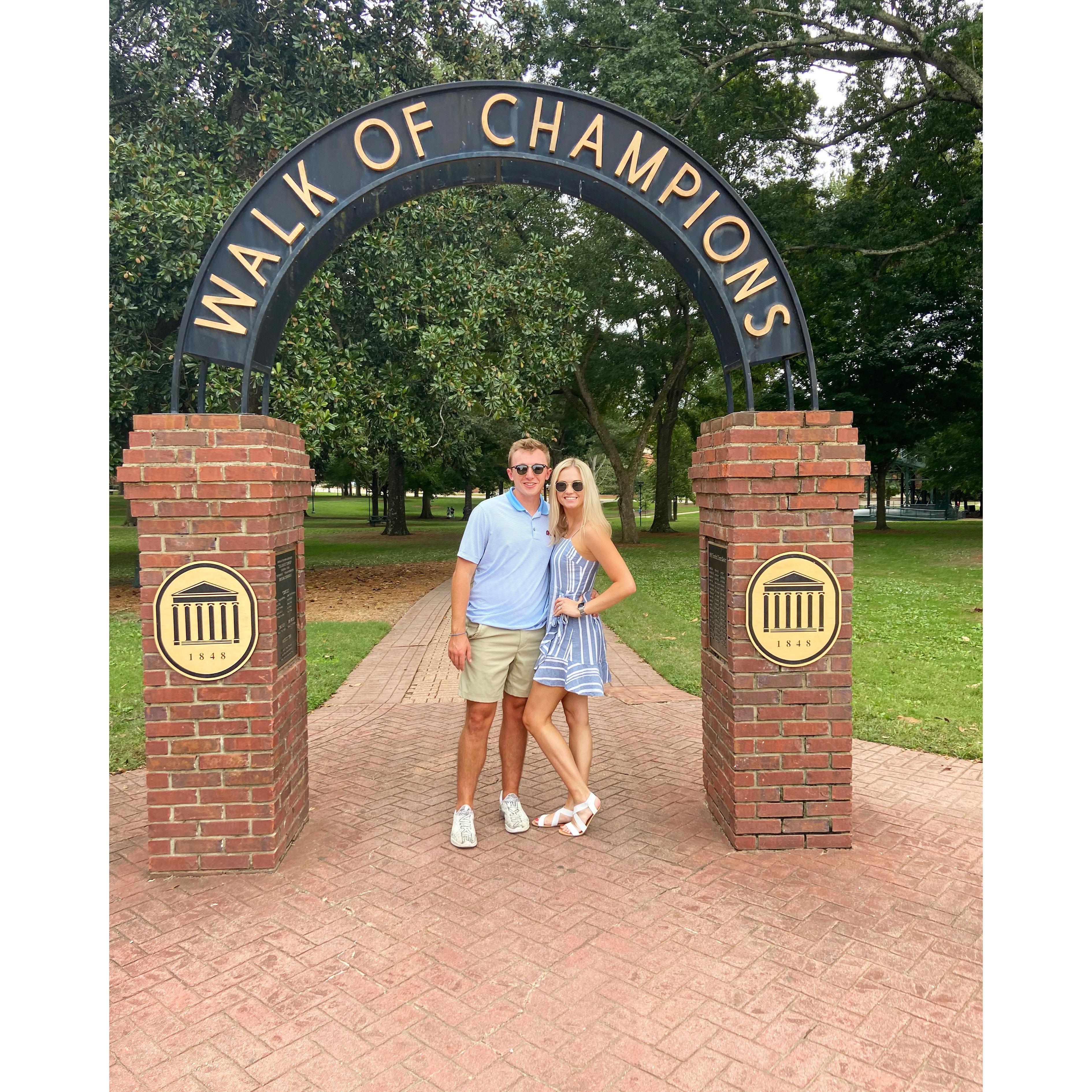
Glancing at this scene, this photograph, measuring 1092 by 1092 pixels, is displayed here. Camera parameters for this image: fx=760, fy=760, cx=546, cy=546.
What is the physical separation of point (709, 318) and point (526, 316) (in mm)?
8825

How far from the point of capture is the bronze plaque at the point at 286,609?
365 centimetres

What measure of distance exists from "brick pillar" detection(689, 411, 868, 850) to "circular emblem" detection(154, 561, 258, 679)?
2.30 m

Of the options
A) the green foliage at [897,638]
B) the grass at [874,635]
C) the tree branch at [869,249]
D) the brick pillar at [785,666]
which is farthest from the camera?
the tree branch at [869,249]

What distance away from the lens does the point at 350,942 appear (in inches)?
115

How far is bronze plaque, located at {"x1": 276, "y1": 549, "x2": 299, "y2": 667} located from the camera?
12.0 feet

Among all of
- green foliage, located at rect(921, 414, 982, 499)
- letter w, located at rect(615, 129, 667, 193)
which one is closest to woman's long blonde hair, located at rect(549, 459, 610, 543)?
letter w, located at rect(615, 129, 667, 193)

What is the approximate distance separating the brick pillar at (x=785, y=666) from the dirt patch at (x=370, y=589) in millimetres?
7439

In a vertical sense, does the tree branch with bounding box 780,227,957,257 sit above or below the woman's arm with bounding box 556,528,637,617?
above

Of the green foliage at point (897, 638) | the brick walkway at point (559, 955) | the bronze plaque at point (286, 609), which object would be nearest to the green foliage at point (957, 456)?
the green foliage at point (897, 638)

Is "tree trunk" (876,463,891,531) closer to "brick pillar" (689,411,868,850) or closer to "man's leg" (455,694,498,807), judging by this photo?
"brick pillar" (689,411,868,850)

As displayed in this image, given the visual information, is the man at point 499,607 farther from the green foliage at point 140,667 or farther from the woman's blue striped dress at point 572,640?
the green foliage at point 140,667

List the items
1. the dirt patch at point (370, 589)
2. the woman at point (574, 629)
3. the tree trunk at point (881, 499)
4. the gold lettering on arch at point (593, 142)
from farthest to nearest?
the tree trunk at point (881, 499) → the dirt patch at point (370, 589) → the gold lettering on arch at point (593, 142) → the woman at point (574, 629)

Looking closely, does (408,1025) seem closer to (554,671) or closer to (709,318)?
(554,671)

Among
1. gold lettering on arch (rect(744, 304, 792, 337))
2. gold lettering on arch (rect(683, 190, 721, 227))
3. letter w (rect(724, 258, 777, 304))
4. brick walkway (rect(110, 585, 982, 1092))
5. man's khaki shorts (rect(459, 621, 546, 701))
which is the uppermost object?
gold lettering on arch (rect(683, 190, 721, 227))
